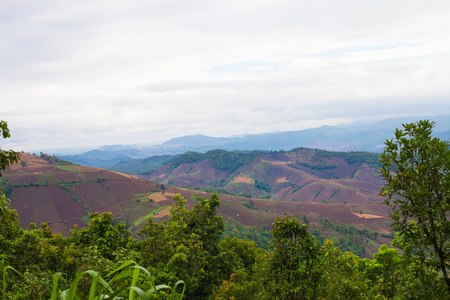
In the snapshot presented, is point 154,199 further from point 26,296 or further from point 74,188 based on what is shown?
point 26,296

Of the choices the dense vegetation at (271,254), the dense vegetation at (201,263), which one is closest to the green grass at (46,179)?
the dense vegetation at (201,263)

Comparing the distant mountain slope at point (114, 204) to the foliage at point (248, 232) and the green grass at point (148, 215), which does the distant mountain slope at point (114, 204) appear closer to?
the green grass at point (148, 215)

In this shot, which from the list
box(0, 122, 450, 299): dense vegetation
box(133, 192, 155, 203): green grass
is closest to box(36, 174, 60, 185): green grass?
box(133, 192, 155, 203): green grass

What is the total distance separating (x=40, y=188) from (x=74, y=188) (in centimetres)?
1289

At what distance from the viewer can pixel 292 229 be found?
11086mm

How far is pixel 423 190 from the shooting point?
709 centimetres

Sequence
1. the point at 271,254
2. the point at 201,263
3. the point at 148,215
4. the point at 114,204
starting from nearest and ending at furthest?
the point at 271,254 → the point at 201,263 → the point at 148,215 → the point at 114,204

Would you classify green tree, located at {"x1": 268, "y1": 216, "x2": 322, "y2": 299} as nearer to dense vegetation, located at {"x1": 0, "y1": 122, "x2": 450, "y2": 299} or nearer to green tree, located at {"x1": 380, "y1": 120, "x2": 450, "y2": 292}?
dense vegetation, located at {"x1": 0, "y1": 122, "x2": 450, "y2": 299}

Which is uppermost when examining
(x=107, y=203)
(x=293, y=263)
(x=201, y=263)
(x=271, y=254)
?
(x=271, y=254)

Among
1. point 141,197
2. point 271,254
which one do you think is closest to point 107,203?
point 141,197

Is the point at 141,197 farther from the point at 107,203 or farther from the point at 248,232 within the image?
the point at 248,232

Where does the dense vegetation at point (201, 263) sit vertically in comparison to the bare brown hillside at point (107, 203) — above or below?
above

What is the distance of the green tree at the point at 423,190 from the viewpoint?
23.0ft

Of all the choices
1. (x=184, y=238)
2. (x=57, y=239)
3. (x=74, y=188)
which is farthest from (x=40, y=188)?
(x=184, y=238)
